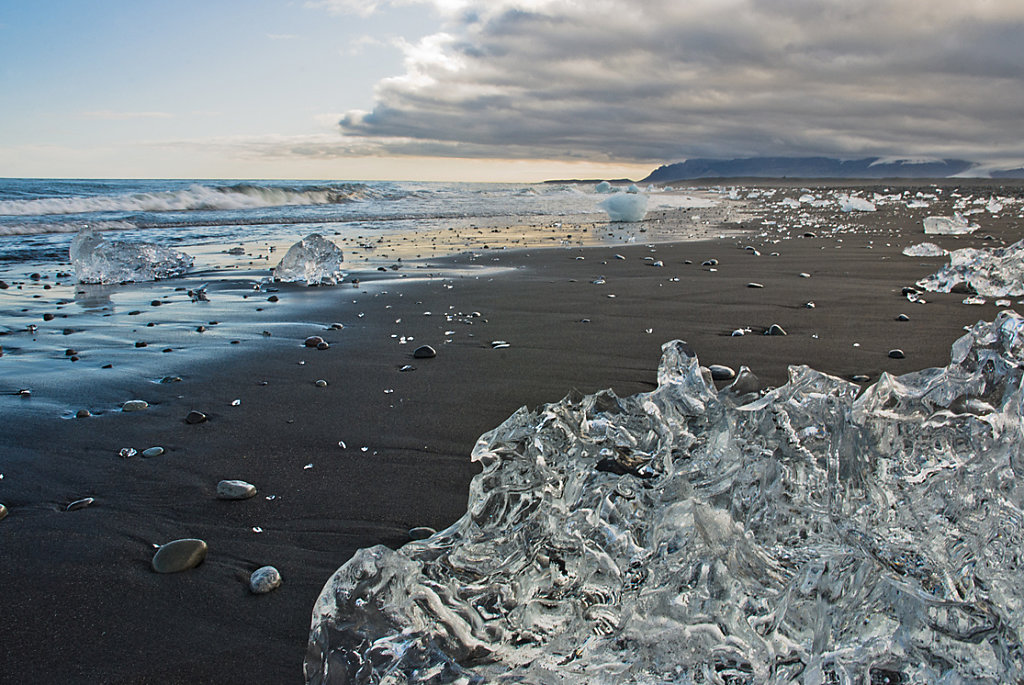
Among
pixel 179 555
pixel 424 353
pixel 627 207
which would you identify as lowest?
pixel 179 555

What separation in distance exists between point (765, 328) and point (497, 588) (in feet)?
12.6

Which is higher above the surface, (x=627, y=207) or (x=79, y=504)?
(x=627, y=207)

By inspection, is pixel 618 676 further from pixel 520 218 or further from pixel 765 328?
pixel 520 218

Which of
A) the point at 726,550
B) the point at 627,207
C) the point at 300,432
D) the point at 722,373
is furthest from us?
the point at 627,207

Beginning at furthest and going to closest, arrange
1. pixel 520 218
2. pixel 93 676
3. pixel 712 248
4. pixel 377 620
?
pixel 520 218 → pixel 712 248 → pixel 93 676 → pixel 377 620

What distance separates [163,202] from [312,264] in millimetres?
18330

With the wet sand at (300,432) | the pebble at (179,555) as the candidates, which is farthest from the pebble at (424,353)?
the pebble at (179,555)

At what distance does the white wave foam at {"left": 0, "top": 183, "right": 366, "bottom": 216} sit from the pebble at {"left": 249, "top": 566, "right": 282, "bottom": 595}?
23586 millimetres

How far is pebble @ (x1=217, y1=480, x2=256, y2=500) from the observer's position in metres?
2.37

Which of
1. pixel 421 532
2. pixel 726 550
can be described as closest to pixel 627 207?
pixel 421 532

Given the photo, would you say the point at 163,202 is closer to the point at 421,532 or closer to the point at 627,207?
the point at 627,207

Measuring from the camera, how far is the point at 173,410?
3.34 metres

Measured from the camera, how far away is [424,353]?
4.28 metres

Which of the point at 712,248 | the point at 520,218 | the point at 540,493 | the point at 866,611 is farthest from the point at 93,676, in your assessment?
the point at 520,218
